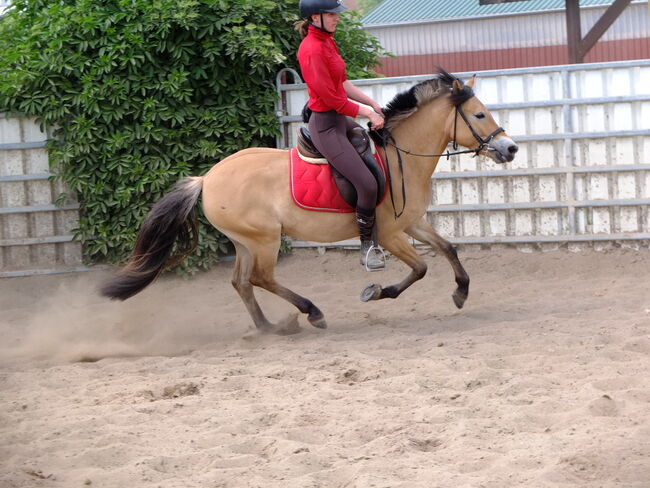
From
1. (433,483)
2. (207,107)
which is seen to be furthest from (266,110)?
(433,483)

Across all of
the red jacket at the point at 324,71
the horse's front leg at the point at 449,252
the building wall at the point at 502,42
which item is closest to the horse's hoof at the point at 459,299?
the horse's front leg at the point at 449,252

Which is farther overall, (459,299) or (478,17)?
(478,17)

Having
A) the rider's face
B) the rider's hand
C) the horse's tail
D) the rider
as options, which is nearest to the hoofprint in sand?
the horse's tail

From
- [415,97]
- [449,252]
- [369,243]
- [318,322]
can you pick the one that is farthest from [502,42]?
[318,322]

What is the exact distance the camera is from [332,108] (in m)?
6.71

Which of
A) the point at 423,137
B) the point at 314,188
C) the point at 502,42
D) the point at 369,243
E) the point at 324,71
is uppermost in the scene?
the point at 502,42

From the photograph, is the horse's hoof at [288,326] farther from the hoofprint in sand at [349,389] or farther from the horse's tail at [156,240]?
the horse's tail at [156,240]

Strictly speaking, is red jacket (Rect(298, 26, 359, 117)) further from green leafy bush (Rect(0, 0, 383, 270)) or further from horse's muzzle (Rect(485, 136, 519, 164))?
green leafy bush (Rect(0, 0, 383, 270))

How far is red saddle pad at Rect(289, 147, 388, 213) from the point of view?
690cm

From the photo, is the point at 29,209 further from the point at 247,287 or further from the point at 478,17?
the point at 478,17

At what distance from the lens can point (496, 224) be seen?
941 cm

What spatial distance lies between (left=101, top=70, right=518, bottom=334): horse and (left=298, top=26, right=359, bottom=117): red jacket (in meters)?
0.62

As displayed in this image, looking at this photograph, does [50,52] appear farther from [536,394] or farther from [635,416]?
[635,416]

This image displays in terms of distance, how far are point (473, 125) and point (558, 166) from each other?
2615 millimetres
